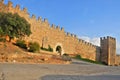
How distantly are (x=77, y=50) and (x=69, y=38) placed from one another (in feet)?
8.58

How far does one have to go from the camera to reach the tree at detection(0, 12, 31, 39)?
1201 inches

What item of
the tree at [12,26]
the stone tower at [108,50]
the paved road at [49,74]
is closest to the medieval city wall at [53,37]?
the stone tower at [108,50]

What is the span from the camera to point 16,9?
3722 centimetres

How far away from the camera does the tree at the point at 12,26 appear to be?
100 feet

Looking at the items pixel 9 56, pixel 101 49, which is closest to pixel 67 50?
pixel 101 49

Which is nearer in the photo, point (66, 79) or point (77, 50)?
point (66, 79)

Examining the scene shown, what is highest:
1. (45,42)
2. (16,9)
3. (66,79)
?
(16,9)

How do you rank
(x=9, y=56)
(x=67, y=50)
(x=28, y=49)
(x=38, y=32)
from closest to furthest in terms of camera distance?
(x=9, y=56), (x=28, y=49), (x=38, y=32), (x=67, y=50)

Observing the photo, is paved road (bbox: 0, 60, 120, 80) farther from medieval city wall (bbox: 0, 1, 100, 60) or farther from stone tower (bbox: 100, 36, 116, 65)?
stone tower (bbox: 100, 36, 116, 65)

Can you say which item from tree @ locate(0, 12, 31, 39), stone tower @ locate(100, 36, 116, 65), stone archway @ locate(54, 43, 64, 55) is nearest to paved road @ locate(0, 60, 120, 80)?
tree @ locate(0, 12, 31, 39)

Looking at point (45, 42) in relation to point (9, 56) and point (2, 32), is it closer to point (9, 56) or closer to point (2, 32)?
point (2, 32)

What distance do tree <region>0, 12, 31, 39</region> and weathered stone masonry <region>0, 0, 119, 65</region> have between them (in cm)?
383

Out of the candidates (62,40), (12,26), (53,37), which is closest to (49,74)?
(12,26)

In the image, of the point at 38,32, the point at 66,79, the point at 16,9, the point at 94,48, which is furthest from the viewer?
the point at 94,48
